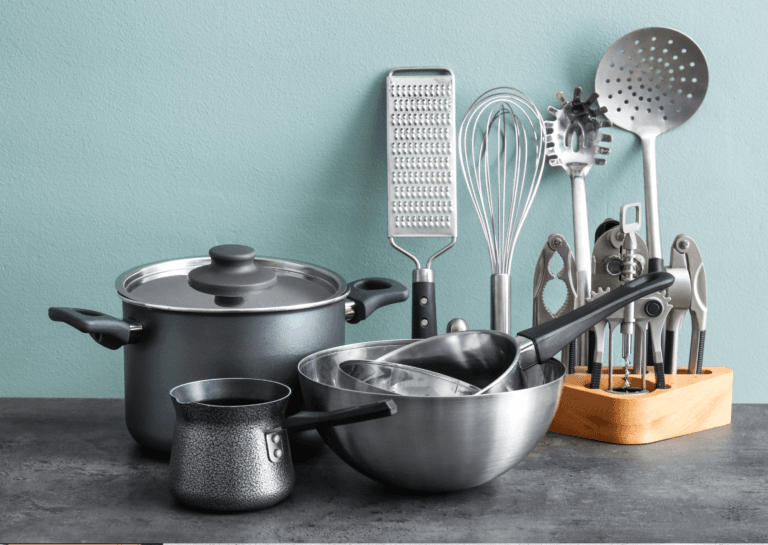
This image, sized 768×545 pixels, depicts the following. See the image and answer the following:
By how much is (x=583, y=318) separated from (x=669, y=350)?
273 millimetres

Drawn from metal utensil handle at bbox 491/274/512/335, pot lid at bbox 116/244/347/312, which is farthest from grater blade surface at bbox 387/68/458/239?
pot lid at bbox 116/244/347/312

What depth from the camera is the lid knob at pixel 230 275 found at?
0.86 metres

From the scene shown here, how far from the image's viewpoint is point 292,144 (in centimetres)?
119

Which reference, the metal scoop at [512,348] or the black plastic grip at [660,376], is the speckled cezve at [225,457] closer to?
the metal scoop at [512,348]

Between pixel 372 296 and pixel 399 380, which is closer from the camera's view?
pixel 399 380

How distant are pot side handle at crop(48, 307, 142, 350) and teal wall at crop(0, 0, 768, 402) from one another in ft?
1.17

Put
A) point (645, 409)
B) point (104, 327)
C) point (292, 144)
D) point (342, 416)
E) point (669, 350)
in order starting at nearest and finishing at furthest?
point (342, 416)
point (104, 327)
point (645, 409)
point (669, 350)
point (292, 144)

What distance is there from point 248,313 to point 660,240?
26.8 inches

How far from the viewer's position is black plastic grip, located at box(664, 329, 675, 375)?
1.06m

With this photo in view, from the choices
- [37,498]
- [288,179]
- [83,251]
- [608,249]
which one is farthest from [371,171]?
[37,498]

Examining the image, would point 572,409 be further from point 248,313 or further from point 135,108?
point 135,108

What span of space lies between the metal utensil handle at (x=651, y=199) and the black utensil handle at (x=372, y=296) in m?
0.38

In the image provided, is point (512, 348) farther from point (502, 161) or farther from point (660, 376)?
point (502, 161)

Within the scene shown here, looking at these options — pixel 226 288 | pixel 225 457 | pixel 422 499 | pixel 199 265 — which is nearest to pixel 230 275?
pixel 226 288
